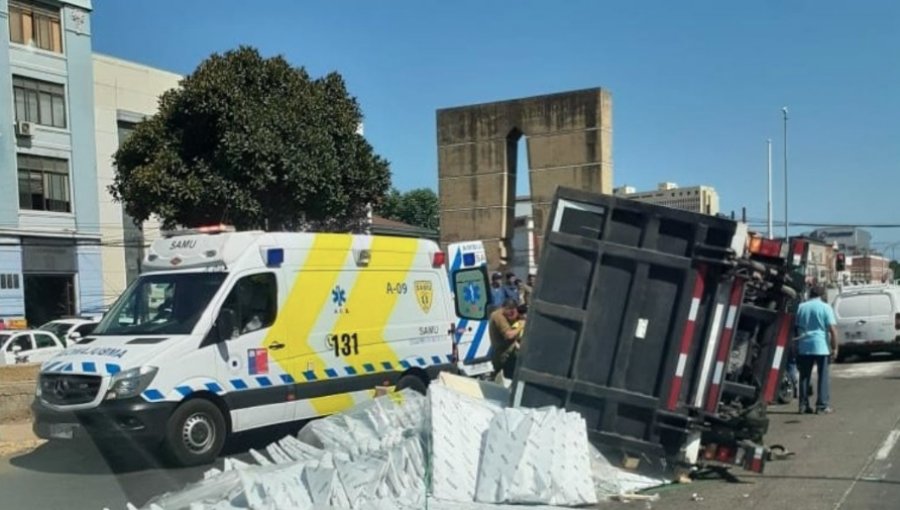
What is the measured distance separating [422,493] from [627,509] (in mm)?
1501

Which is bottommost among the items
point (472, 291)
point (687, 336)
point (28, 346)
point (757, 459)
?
point (28, 346)

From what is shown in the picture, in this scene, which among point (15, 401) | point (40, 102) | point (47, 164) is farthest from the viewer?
point (47, 164)

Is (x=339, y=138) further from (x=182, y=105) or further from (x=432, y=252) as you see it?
(x=432, y=252)

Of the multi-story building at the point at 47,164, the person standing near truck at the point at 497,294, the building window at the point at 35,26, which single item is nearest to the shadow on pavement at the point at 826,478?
the person standing near truck at the point at 497,294

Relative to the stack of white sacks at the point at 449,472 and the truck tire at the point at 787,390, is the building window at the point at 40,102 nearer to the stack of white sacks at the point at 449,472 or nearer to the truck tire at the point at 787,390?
the truck tire at the point at 787,390

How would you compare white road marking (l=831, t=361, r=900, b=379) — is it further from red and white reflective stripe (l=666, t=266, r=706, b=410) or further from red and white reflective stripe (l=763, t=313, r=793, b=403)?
red and white reflective stripe (l=666, t=266, r=706, b=410)

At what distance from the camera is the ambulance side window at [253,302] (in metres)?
9.26

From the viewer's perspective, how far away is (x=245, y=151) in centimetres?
2094

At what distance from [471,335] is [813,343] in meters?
4.91

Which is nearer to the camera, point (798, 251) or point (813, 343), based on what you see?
point (798, 251)

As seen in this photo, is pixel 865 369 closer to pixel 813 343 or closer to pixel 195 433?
pixel 813 343

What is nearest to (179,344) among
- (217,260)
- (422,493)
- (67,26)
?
(217,260)

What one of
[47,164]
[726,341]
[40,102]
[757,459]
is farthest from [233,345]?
[40,102]

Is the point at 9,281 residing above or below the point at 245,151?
below
